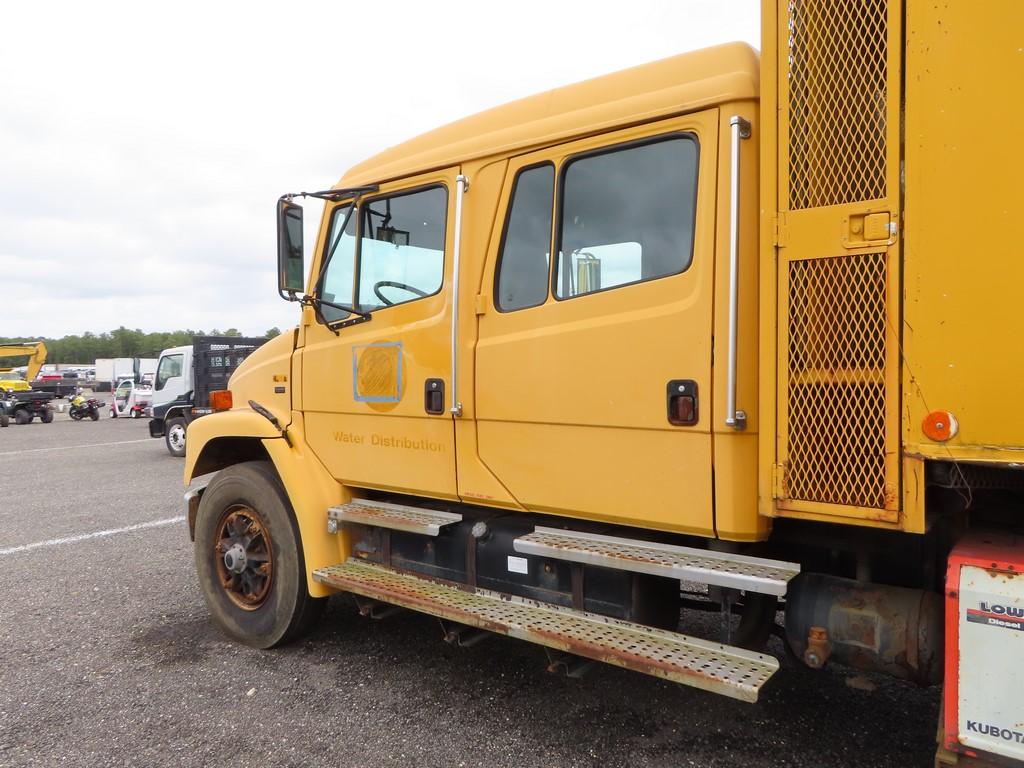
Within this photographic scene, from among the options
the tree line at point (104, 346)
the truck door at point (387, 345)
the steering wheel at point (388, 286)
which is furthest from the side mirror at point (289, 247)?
the tree line at point (104, 346)

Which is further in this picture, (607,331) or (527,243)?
(527,243)

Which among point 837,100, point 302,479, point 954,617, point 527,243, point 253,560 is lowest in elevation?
point 253,560

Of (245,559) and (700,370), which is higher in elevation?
(700,370)

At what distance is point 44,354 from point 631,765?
33.1 meters

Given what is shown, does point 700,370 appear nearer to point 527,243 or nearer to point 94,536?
point 527,243

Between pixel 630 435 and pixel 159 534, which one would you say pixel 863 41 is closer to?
pixel 630 435

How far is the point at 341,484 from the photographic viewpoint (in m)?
4.08

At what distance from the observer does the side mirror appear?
376 cm

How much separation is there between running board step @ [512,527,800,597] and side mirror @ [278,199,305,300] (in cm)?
190

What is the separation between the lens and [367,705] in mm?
3512

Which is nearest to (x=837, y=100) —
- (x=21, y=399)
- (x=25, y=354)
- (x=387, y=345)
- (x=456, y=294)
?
(x=456, y=294)

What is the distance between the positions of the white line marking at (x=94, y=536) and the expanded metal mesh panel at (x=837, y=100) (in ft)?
24.5

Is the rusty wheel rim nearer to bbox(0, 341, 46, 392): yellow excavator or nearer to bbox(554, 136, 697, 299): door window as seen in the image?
bbox(554, 136, 697, 299): door window

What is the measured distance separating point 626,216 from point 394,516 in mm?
1895
